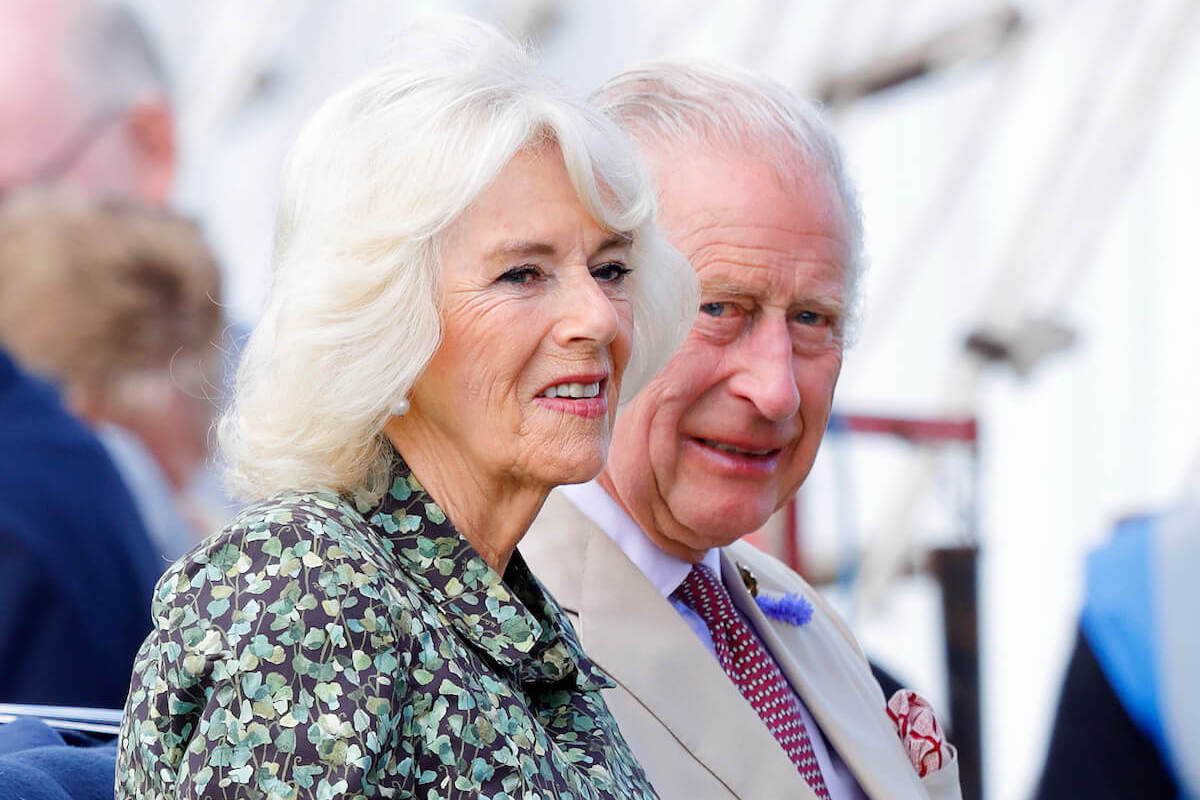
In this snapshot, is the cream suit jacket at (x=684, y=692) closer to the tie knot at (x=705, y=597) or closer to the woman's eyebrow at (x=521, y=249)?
the tie knot at (x=705, y=597)

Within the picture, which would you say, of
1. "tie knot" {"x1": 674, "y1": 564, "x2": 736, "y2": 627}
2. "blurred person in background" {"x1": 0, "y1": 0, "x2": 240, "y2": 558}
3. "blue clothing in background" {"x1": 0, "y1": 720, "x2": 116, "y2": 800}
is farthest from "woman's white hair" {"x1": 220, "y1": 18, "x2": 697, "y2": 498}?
"blurred person in background" {"x1": 0, "y1": 0, "x2": 240, "y2": 558}

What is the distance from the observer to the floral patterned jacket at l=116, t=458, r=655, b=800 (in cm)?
108

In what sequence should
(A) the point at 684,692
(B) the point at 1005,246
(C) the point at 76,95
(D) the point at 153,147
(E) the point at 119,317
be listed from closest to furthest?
(A) the point at 684,692, (E) the point at 119,317, (C) the point at 76,95, (D) the point at 153,147, (B) the point at 1005,246

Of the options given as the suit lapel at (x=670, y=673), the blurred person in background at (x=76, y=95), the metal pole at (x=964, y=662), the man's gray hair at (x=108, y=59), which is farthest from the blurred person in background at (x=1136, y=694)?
the man's gray hair at (x=108, y=59)

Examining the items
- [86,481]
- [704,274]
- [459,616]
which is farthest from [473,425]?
[86,481]

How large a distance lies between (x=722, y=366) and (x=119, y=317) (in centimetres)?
211

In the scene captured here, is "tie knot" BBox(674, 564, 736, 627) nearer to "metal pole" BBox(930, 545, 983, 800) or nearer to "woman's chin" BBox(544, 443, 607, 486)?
"woman's chin" BBox(544, 443, 607, 486)

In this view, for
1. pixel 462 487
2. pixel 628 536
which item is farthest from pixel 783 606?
pixel 462 487

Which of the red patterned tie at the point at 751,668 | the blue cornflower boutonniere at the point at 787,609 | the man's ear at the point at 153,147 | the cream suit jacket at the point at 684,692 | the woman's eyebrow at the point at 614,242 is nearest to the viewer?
the woman's eyebrow at the point at 614,242

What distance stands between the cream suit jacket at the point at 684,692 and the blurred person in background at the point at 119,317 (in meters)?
1.79

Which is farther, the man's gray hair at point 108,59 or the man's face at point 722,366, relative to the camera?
the man's gray hair at point 108,59

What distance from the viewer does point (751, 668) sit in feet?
5.86

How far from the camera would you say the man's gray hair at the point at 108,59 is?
12.6 feet

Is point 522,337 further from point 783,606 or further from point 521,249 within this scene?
point 783,606
